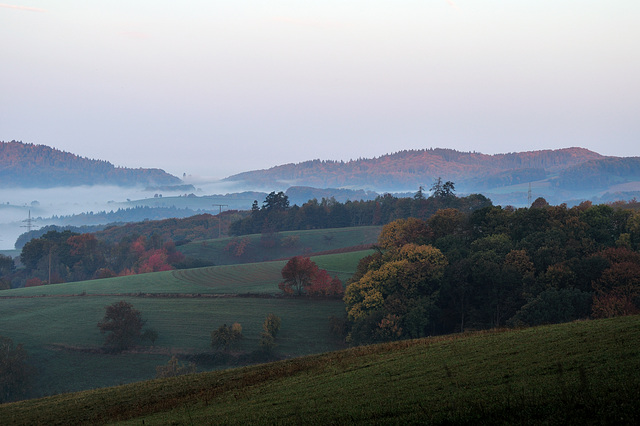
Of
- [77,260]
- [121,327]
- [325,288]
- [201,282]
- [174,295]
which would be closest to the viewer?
[121,327]

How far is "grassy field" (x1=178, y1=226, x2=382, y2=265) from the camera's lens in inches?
5531

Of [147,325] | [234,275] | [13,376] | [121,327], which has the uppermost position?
[234,275]

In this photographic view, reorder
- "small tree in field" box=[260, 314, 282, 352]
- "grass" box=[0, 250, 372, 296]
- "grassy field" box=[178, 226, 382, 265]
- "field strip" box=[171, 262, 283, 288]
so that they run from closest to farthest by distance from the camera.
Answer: "small tree in field" box=[260, 314, 282, 352], "grass" box=[0, 250, 372, 296], "field strip" box=[171, 262, 283, 288], "grassy field" box=[178, 226, 382, 265]

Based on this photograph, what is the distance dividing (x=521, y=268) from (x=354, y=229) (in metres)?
96.9

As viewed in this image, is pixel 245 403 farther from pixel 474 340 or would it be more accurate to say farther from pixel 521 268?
pixel 521 268

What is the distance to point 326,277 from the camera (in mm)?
81938

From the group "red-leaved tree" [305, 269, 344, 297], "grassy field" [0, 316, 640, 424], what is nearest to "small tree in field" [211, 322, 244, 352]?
"red-leaved tree" [305, 269, 344, 297]

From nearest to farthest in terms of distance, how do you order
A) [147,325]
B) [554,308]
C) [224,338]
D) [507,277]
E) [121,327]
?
[554,308] < [507,277] < [224,338] < [121,327] < [147,325]

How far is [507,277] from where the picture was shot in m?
57.3

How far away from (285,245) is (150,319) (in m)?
77.6

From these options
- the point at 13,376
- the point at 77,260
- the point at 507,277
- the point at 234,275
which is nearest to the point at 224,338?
the point at 13,376

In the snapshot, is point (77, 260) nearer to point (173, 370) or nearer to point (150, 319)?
point (150, 319)

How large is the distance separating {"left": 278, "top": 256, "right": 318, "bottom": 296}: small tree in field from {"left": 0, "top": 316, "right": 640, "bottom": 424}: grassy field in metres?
50.1

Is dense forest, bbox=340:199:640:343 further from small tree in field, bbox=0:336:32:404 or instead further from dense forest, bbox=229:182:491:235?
dense forest, bbox=229:182:491:235
